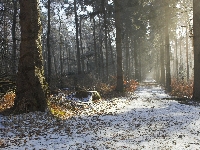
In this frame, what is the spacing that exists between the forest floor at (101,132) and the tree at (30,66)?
1.77 feet

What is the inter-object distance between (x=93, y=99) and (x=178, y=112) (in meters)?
5.19

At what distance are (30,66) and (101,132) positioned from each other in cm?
346

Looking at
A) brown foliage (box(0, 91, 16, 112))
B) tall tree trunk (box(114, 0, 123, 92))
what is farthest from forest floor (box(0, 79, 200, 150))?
tall tree trunk (box(114, 0, 123, 92))

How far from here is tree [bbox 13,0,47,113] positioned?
8008 millimetres

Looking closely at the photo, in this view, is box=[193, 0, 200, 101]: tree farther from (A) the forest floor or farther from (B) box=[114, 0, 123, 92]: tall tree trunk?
(B) box=[114, 0, 123, 92]: tall tree trunk

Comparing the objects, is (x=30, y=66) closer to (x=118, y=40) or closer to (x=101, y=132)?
(x=101, y=132)

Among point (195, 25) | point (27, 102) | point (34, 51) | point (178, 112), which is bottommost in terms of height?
point (178, 112)

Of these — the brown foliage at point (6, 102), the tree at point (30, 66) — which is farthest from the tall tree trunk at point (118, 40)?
the tree at point (30, 66)

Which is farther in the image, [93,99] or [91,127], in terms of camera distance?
[93,99]

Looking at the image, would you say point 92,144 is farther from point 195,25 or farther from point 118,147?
point 195,25

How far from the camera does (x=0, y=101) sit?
368 inches

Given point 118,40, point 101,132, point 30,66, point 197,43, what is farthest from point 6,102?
point 118,40

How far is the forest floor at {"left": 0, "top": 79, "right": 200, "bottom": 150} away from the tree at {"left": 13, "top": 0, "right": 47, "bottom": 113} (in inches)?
21.2

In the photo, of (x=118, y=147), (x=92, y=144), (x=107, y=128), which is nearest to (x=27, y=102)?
(x=107, y=128)
